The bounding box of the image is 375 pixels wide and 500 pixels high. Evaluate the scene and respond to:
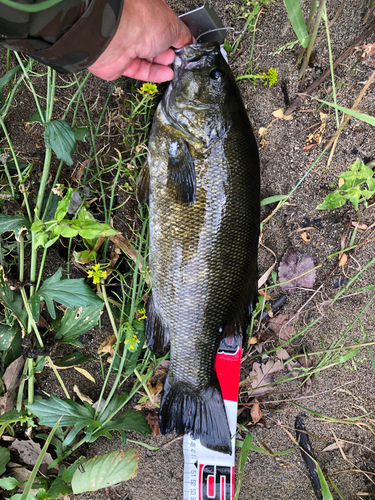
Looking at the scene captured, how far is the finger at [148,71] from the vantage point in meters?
1.76

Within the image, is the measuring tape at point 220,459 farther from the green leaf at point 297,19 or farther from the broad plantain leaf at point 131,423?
the green leaf at point 297,19

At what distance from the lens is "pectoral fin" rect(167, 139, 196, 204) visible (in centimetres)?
166

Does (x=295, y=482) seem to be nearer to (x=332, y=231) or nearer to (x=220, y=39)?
(x=332, y=231)

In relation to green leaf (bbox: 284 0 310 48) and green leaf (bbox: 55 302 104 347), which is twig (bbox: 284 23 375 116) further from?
green leaf (bbox: 55 302 104 347)

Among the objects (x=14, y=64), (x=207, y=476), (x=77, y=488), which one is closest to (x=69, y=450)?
(x=77, y=488)

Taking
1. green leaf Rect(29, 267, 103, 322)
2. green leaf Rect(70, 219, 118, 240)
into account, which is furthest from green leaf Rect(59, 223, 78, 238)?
green leaf Rect(29, 267, 103, 322)

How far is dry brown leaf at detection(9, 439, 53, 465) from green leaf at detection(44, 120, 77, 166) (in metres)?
1.65

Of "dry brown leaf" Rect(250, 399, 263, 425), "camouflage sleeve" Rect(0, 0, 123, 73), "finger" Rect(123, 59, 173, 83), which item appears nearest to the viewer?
"camouflage sleeve" Rect(0, 0, 123, 73)

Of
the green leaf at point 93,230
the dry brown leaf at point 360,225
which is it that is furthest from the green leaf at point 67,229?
the dry brown leaf at point 360,225

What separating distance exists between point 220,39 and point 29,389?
7.59ft

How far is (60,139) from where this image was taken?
156 cm

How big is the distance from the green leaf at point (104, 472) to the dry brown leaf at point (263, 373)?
0.88 metres

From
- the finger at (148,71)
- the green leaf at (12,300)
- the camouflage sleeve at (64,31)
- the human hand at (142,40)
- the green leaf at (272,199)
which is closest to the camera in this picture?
the camouflage sleeve at (64,31)

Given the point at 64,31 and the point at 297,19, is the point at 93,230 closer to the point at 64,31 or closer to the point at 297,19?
the point at 64,31
